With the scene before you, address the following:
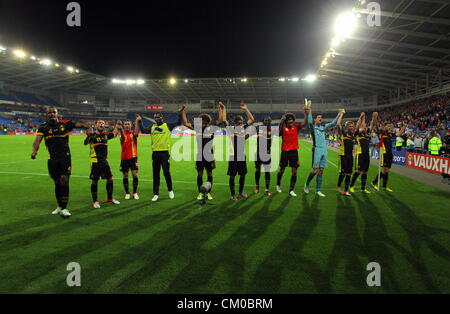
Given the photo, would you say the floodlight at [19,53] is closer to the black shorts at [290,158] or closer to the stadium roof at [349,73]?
the stadium roof at [349,73]

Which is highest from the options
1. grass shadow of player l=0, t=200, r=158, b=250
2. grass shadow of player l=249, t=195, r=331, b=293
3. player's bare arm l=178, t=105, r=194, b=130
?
player's bare arm l=178, t=105, r=194, b=130

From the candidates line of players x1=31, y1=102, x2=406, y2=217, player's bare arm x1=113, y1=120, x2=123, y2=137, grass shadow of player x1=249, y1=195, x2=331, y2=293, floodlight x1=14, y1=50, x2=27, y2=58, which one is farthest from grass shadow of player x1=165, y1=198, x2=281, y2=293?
floodlight x1=14, y1=50, x2=27, y2=58

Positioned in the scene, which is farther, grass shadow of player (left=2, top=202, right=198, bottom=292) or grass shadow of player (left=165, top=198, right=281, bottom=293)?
grass shadow of player (left=2, top=202, right=198, bottom=292)

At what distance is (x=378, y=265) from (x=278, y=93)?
61958mm

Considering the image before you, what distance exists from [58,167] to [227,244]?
4075 millimetres

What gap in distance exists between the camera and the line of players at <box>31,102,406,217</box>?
5562mm

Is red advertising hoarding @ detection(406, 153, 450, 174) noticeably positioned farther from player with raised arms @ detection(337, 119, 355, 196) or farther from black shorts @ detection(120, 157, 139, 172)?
black shorts @ detection(120, 157, 139, 172)

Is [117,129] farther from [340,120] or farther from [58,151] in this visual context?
[340,120]

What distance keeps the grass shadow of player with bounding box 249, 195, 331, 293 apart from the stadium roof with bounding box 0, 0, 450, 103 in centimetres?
2057

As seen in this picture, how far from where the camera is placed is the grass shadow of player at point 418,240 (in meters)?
3.41

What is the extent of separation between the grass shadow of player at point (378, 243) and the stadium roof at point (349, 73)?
18.6m

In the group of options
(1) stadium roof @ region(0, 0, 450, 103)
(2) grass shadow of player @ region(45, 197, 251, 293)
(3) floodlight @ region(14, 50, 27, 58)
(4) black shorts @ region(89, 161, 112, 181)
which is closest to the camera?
(2) grass shadow of player @ region(45, 197, 251, 293)

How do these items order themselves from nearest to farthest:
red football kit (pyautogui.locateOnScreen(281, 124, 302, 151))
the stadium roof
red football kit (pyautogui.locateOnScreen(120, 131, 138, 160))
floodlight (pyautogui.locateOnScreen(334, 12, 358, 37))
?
red football kit (pyautogui.locateOnScreen(120, 131, 138, 160)), red football kit (pyautogui.locateOnScreen(281, 124, 302, 151)), the stadium roof, floodlight (pyautogui.locateOnScreen(334, 12, 358, 37))
